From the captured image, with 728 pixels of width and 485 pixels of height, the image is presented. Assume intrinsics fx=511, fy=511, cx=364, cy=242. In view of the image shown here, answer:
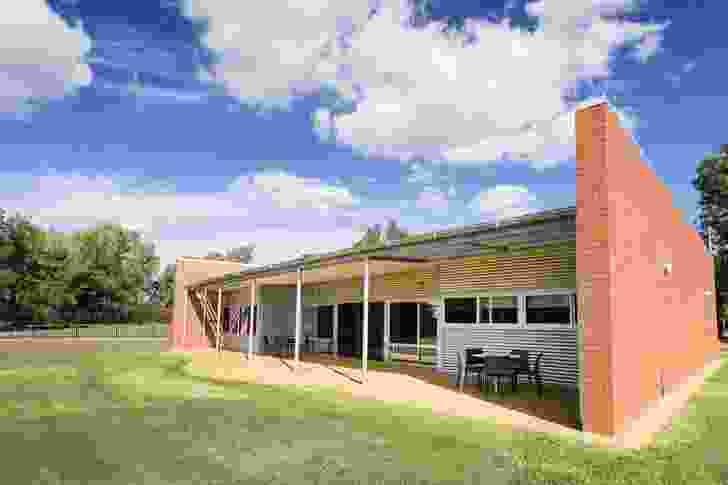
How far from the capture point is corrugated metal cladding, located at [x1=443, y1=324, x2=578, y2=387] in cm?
1032

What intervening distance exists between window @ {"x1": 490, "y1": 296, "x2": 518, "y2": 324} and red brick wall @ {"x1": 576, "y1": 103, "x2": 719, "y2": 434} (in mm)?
2819

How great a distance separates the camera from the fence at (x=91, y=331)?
31.5 meters

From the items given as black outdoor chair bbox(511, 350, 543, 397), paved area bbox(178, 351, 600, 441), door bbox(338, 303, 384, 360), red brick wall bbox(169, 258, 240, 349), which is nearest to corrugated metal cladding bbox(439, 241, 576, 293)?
black outdoor chair bbox(511, 350, 543, 397)

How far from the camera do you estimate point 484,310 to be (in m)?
12.2

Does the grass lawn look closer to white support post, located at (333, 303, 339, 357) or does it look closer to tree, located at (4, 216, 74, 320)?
white support post, located at (333, 303, 339, 357)

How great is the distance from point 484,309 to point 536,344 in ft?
5.29

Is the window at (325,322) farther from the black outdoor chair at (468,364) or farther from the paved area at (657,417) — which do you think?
the paved area at (657,417)

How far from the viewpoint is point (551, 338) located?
421 inches

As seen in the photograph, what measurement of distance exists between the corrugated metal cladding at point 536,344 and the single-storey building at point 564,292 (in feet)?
0.08

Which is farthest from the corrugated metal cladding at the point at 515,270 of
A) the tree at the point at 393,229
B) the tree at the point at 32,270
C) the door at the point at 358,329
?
the tree at the point at 393,229

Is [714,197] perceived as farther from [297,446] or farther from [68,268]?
[68,268]

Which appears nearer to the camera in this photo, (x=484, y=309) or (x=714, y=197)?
(x=484, y=309)

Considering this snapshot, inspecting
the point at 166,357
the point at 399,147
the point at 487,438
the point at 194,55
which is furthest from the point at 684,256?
the point at 399,147

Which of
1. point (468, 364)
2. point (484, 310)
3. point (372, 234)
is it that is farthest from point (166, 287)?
point (468, 364)
